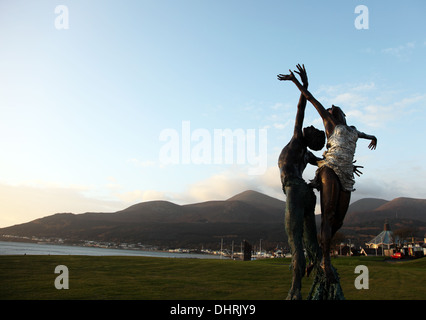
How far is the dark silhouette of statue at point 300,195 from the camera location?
7.79 meters

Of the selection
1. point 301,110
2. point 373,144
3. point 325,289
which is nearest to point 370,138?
point 373,144

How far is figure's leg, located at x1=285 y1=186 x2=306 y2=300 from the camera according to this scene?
302 inches

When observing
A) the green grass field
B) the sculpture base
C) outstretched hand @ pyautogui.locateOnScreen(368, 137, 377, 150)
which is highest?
outstretched hand @ pyautogui.locateOnScreen(368, 137, 377, 150)

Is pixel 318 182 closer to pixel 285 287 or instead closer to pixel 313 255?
pixel 313 255

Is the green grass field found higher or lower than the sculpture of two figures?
lower

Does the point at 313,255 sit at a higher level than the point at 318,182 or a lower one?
lower

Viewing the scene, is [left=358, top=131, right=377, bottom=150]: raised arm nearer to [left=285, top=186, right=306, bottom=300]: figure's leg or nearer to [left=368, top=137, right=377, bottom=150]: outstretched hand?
[left=368, top=137, right=377, bottom=150]: outstretched hand

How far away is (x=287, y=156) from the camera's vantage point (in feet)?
27.7

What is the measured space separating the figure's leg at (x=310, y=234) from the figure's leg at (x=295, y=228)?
0.29 metres

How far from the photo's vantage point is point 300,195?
8.02 metres

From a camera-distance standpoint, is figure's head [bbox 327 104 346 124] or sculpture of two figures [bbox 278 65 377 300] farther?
figure's head [bbox 327 104 346 124]

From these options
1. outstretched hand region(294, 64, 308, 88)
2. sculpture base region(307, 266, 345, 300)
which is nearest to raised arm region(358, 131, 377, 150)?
outstretched hand region(294, 64, 308, 88)

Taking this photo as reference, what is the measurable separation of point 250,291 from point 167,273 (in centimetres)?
651
